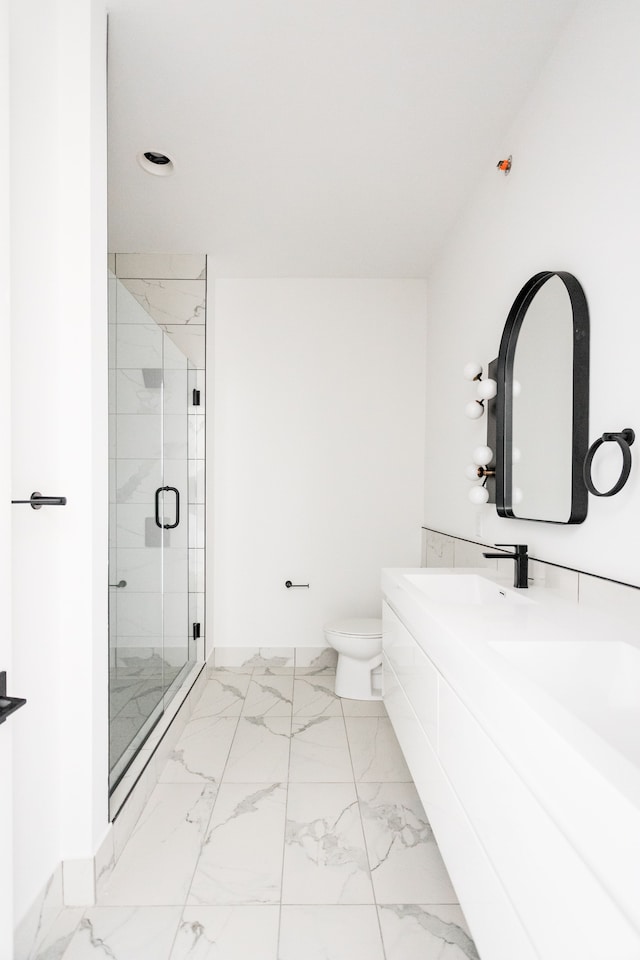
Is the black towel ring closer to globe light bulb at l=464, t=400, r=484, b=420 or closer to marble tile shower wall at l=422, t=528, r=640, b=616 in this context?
marble tile shower wall at l=422, t=528, r=640, b=616

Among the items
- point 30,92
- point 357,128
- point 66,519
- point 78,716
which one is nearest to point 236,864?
point 78,716

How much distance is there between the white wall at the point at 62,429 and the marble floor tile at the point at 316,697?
4.57ft

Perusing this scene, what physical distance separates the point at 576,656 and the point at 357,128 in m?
1.95

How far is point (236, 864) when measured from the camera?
5.41 ft

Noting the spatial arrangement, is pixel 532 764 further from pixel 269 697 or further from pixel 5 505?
pixel 269 697

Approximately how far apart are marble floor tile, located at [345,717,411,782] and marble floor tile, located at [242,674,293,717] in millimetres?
366

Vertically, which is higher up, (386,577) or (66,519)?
(66,519)

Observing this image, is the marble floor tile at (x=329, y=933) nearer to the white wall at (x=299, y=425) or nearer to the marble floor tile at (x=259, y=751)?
the marble floor tile at (x=259, y=751)

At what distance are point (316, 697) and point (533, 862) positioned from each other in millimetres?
2332

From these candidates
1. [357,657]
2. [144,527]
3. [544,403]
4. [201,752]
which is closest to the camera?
[544,403]

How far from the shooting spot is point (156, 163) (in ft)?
7.73

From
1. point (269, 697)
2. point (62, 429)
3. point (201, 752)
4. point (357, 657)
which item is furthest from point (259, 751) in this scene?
point (62, 429)

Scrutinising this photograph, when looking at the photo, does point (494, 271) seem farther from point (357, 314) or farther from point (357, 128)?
point (357, 314)

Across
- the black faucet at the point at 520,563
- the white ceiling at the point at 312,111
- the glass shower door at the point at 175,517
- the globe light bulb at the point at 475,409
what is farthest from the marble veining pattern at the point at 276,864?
the white ceiling at the point at 312,111
